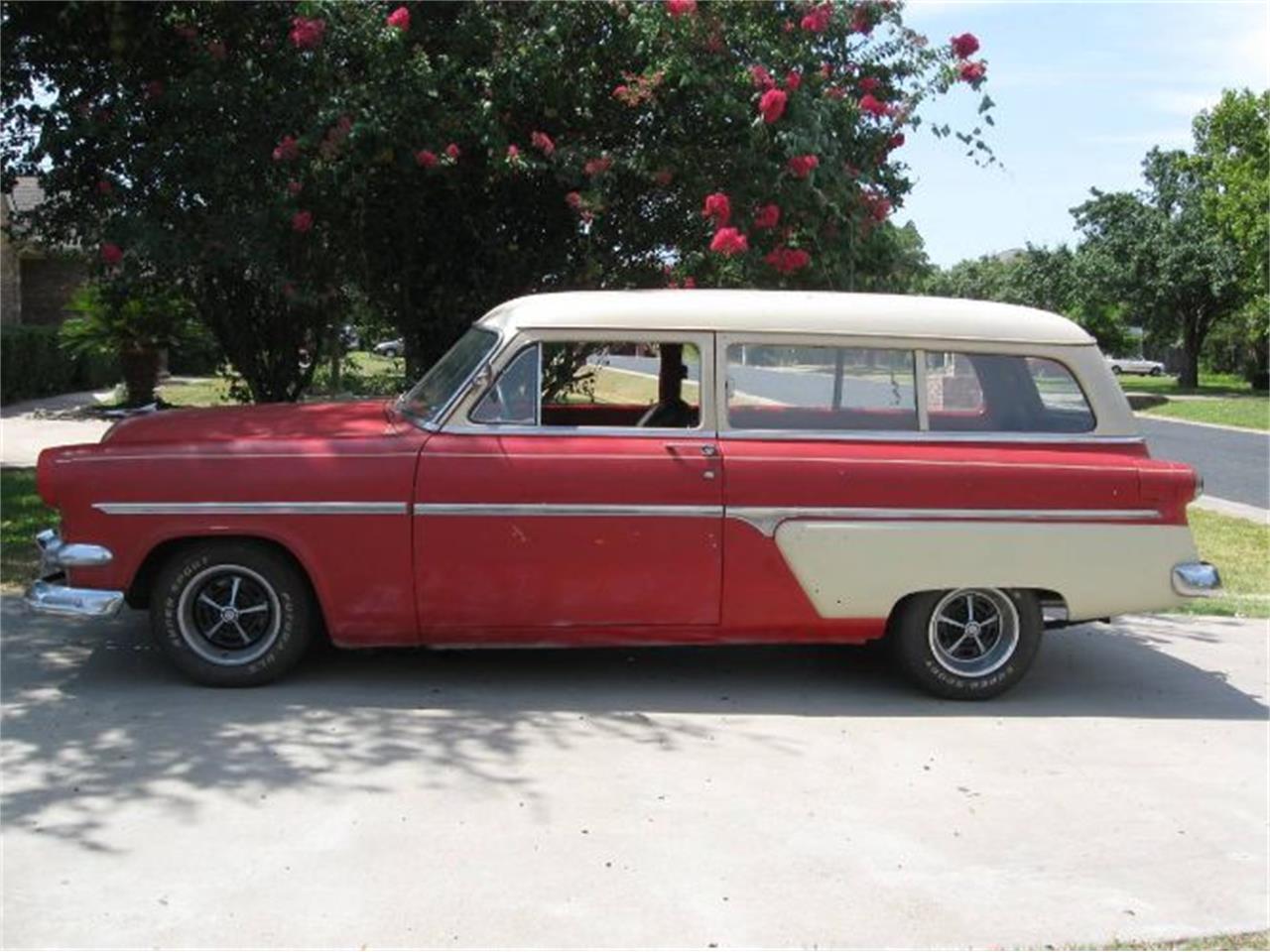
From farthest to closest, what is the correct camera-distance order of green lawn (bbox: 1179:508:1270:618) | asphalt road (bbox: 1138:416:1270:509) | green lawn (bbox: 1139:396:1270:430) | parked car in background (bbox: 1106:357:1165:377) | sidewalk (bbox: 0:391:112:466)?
parked car in background (bbox: 1106:357:1165:377), green lawn (bbox: 1139:396:1270:430), asphalt road (bbox: 1138:416:1270:509), sidewalk (bbox: 0:391:112:466), green lawn (bbox: 1179:508:1270:618)

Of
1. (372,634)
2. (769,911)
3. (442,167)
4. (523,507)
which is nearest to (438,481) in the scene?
(523,507)

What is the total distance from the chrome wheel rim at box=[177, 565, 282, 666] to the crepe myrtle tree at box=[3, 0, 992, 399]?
3.27 metres

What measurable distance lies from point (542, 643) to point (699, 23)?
4.22 metres

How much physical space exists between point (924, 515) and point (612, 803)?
2.09m

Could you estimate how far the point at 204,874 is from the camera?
4039mm

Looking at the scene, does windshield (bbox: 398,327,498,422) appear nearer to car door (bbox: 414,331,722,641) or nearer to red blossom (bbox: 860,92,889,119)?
car door (bbox: 414,331,722,641)

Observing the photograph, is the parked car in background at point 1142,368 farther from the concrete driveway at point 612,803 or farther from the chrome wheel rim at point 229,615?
the chrome wheel rim at point 229,615

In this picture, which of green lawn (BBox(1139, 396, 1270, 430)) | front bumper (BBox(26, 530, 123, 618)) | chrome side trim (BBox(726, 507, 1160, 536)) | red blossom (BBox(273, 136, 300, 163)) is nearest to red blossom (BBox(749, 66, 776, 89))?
red blossom (BBox(273, 136, 300, 163))

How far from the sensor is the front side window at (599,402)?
5938mm

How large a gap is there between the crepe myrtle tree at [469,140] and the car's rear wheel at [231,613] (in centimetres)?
324

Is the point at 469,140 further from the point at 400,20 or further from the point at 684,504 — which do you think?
the point at 684,504

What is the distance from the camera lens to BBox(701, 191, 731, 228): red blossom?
7910mm

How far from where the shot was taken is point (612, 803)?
4.71 m

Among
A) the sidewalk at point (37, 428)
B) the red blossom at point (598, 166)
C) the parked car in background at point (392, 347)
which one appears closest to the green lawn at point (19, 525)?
the sidewalk at point (37, 428)
